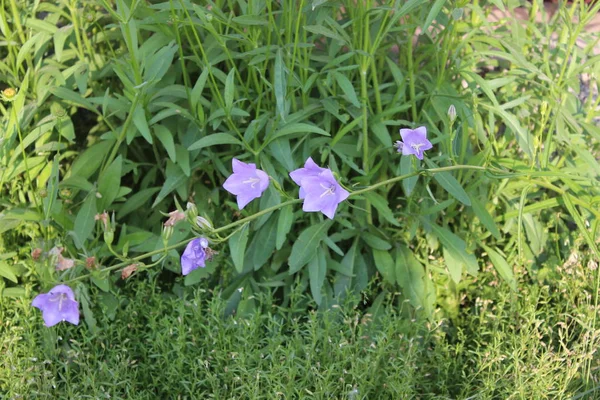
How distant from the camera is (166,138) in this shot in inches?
107

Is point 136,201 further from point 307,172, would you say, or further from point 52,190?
point 307,172

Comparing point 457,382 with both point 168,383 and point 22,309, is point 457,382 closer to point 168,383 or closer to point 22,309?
point 168,383

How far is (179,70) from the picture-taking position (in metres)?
3.02

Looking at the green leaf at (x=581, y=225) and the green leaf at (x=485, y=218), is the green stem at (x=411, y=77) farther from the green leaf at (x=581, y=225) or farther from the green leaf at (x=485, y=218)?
the green leaf at (x=581, y=225)

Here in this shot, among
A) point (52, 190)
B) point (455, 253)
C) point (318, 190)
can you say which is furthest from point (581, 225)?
point (52, 190)

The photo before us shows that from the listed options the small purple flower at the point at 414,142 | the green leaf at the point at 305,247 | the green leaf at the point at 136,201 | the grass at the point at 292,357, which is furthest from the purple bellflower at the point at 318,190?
the green leaf at the point at 136,201

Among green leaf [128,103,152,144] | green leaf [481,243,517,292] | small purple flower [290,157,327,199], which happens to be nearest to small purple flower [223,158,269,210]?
small purple flower [290,157,327,199]

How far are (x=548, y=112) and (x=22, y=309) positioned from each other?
2108mm

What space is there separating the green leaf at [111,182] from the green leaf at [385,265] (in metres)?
0.99

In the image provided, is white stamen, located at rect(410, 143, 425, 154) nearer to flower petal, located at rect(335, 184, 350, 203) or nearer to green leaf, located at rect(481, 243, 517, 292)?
flower petal, located at rect(335, 184, 350, 203)

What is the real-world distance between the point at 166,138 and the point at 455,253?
3.76ft

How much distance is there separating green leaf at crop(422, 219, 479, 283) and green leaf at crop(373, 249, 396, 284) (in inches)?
7.8

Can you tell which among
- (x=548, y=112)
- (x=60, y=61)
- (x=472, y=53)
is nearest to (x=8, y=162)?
(x=60, y=61)

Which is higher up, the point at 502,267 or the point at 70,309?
the point at 70,309
